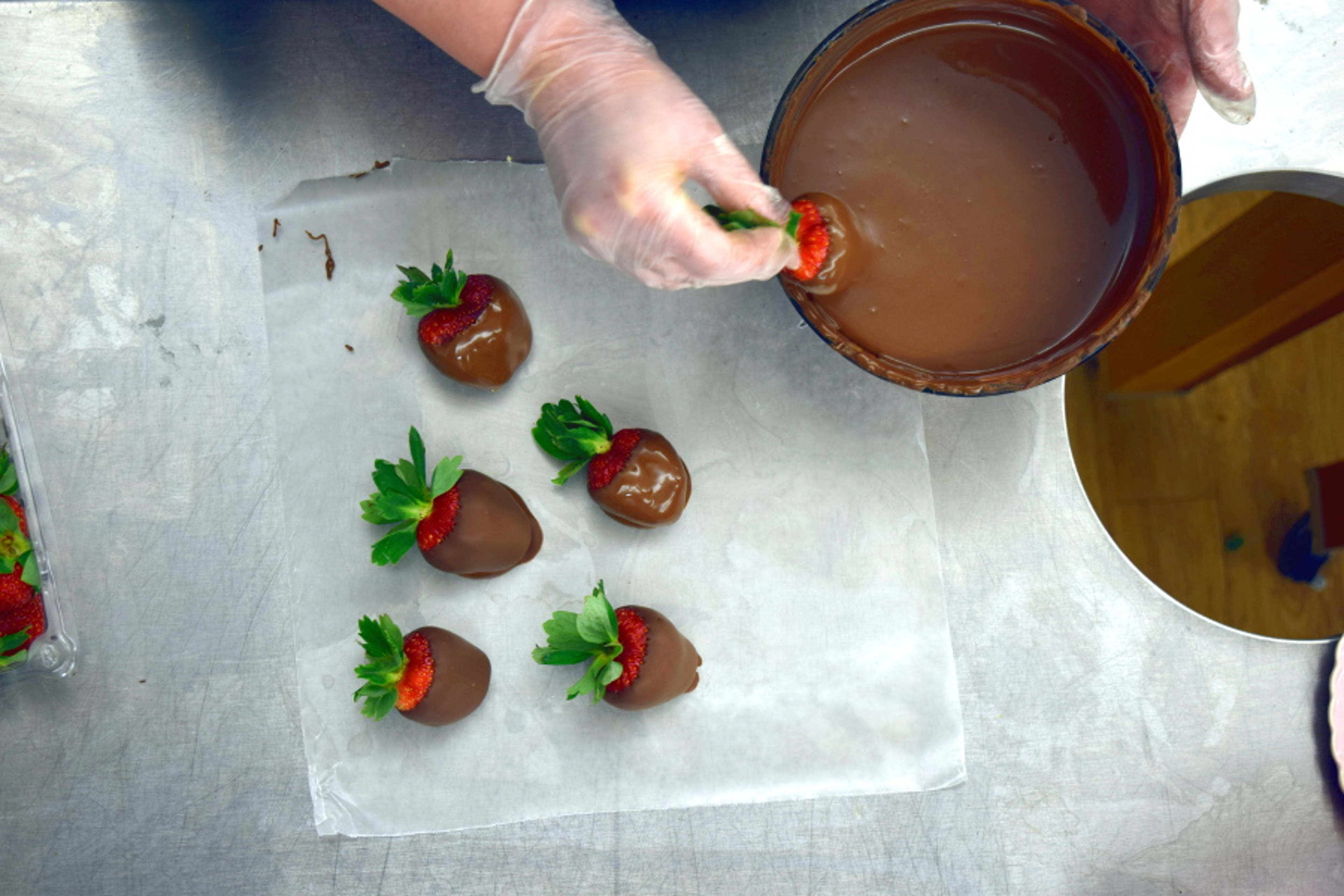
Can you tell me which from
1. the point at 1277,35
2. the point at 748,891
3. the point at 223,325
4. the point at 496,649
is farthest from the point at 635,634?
the point at 1277,35

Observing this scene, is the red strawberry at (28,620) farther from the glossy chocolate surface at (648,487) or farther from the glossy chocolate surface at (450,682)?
the glossy chocolate surface at (648,487)

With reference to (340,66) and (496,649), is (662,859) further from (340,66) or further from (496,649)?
(340,66)

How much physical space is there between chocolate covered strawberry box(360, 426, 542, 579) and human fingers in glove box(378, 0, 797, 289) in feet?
0.90

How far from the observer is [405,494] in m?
0.89

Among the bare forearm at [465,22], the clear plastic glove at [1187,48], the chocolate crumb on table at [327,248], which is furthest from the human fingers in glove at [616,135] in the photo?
the clear plastic glove at [1187,48]

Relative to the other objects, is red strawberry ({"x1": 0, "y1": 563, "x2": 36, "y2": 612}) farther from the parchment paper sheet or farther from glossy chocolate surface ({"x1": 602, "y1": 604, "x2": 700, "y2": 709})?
glossy chocolate surface ({"x1": 602, "y1": 604, "x2": 700, "y2": 709})

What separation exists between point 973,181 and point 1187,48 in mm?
293

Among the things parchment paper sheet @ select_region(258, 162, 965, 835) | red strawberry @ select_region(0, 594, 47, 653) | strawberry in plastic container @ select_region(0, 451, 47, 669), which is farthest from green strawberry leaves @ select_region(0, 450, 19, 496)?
parchment paper sheet @ select_region(258, 162, 965, 835)

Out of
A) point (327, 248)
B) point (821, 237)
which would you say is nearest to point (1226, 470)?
point (821, 237)

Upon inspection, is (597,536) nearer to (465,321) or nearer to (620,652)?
(620,652)

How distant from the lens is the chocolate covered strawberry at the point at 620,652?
0.87 meters

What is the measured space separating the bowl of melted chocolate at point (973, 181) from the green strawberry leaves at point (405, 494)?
1.32 feet

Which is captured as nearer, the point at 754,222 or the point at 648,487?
the point at 754,222

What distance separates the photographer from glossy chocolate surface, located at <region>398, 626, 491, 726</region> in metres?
0.88
